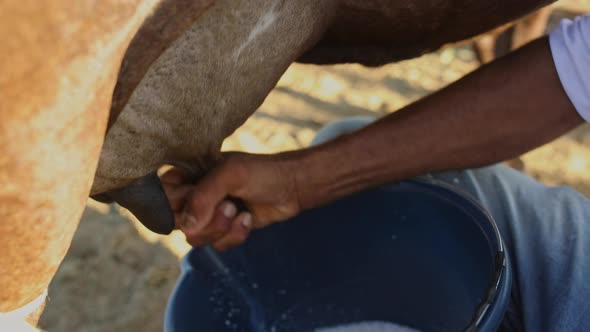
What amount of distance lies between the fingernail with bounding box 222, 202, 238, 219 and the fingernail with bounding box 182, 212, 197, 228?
4 cm

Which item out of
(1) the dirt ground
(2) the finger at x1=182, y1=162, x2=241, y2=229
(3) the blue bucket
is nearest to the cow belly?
(2) the finger at x1=182, y1=162, x2=241, y2=229

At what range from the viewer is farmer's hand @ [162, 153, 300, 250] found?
0.79 m

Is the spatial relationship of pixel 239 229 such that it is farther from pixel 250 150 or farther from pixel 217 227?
pixel 250 150

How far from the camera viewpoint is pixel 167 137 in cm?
52

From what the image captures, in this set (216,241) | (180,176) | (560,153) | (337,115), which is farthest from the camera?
(337,115)

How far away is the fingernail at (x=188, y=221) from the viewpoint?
0.83 m

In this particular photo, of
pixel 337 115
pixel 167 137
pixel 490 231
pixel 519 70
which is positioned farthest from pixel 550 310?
pixel 337 115

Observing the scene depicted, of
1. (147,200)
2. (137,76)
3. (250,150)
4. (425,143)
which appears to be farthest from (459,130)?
(250,150)

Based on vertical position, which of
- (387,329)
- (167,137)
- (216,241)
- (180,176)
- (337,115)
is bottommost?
(337,115)

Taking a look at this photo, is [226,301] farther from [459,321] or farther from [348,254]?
[459,321]

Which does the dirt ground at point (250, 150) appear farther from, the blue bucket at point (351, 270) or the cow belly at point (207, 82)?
the cow belly at point (207, 82)

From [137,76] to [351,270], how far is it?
2.55 ft

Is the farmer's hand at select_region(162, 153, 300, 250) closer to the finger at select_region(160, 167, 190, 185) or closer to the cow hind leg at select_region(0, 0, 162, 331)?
the finger at select_region(160, 167, 190, 185)

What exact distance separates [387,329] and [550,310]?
298 mm
